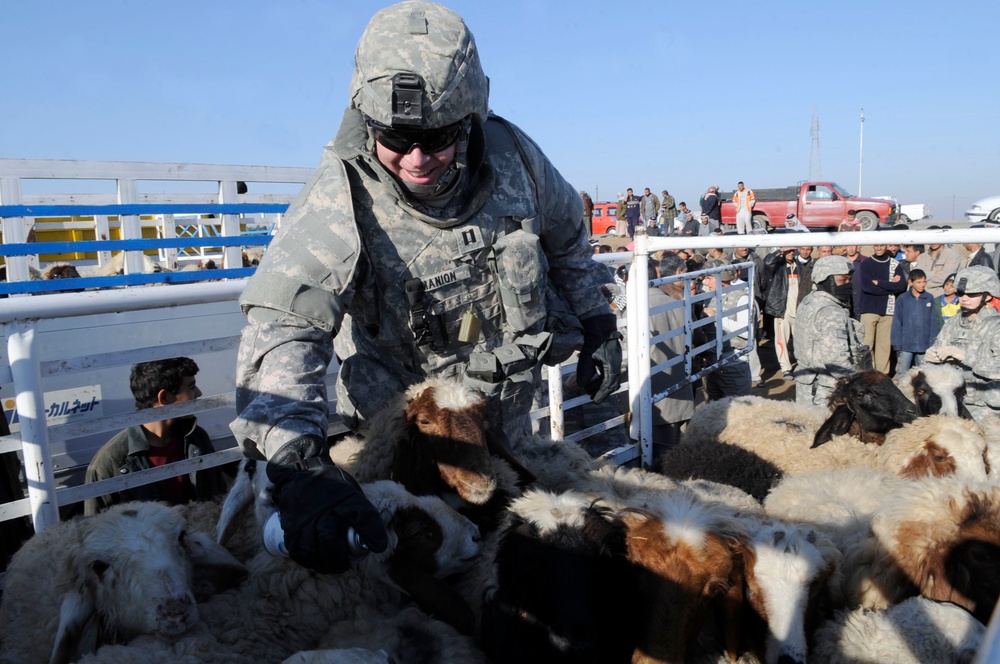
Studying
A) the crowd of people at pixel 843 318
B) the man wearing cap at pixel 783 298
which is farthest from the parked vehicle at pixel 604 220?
the crowd of people at pixel 843 318

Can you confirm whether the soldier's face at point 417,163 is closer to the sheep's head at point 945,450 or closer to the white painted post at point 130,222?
the sheep's head at point 945,450

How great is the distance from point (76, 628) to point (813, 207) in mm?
30104

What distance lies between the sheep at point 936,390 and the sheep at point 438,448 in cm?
396

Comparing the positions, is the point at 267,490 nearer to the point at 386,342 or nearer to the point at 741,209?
the point at 386,342

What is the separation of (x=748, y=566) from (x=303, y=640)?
1.33 meters

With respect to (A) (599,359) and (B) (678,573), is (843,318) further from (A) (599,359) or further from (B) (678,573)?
(B) (678,573)

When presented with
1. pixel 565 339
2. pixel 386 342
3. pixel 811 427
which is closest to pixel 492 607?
pixel 386 342

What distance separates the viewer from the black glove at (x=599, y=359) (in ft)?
10.9

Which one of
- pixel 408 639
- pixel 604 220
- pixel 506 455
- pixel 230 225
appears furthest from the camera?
pixel 604 220

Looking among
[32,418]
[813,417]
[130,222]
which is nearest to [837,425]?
[813,417]

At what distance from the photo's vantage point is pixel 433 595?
2.12 m

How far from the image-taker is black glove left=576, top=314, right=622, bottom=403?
3.33 meters

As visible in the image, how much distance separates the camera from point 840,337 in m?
7.50

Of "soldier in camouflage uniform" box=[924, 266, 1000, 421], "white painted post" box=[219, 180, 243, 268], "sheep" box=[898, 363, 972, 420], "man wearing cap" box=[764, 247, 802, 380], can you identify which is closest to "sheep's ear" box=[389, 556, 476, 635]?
"sheep" box=[898, 363, 972, 420]
